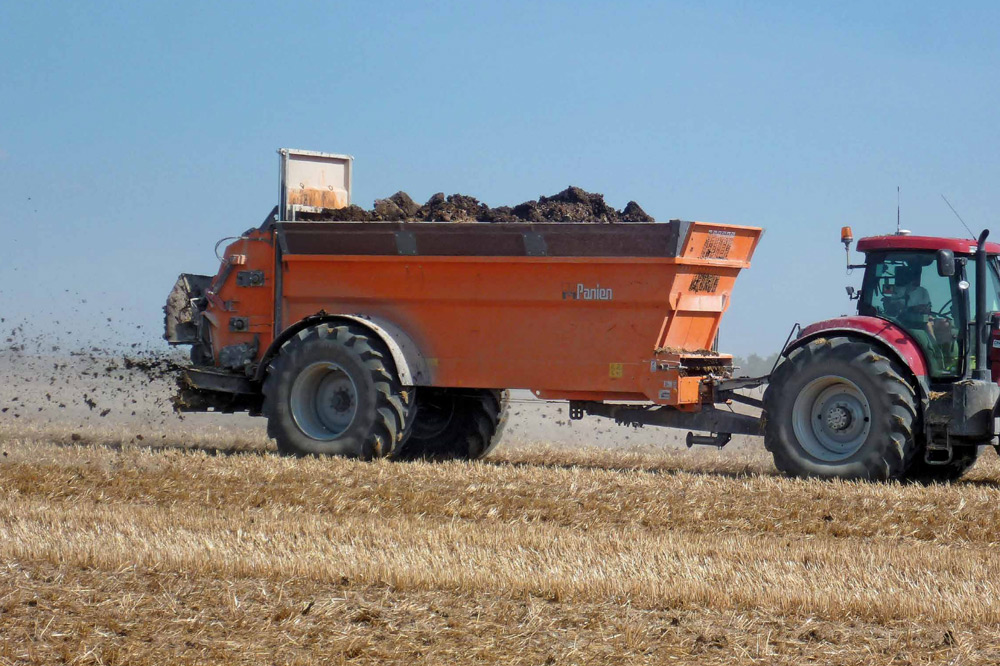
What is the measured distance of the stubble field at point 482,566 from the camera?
532cm

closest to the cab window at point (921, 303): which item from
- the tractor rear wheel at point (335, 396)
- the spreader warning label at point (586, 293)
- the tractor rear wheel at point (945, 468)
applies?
the tractor rear wheel at point (945, 468)

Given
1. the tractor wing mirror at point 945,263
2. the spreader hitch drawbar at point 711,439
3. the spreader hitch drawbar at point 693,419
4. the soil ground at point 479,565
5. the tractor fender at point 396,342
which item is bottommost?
the soil ground at point 479,565

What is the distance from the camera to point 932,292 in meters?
10.4

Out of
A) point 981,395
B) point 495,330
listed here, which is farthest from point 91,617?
point 981,395

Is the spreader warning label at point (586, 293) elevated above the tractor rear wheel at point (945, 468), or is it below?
above

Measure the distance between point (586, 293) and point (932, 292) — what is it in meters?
2.88

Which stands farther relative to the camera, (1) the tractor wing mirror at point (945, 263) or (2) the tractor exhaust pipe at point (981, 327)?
(2) the tractor exhaust pipe at point (981, 327)

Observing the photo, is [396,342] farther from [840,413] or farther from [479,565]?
[479,565]

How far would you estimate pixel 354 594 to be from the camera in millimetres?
6121

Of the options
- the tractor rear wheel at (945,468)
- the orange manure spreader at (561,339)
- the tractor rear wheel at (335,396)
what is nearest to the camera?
the orange manure spreader at (561,339)

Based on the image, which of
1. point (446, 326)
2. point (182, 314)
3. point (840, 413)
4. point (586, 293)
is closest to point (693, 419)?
point (840, 413)

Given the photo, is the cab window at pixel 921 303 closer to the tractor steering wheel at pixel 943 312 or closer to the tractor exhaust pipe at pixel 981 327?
the tractor steering wheel at pixel 943 312

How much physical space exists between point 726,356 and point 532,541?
4629 mm

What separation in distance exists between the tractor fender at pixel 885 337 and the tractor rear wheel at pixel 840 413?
0.28ft
